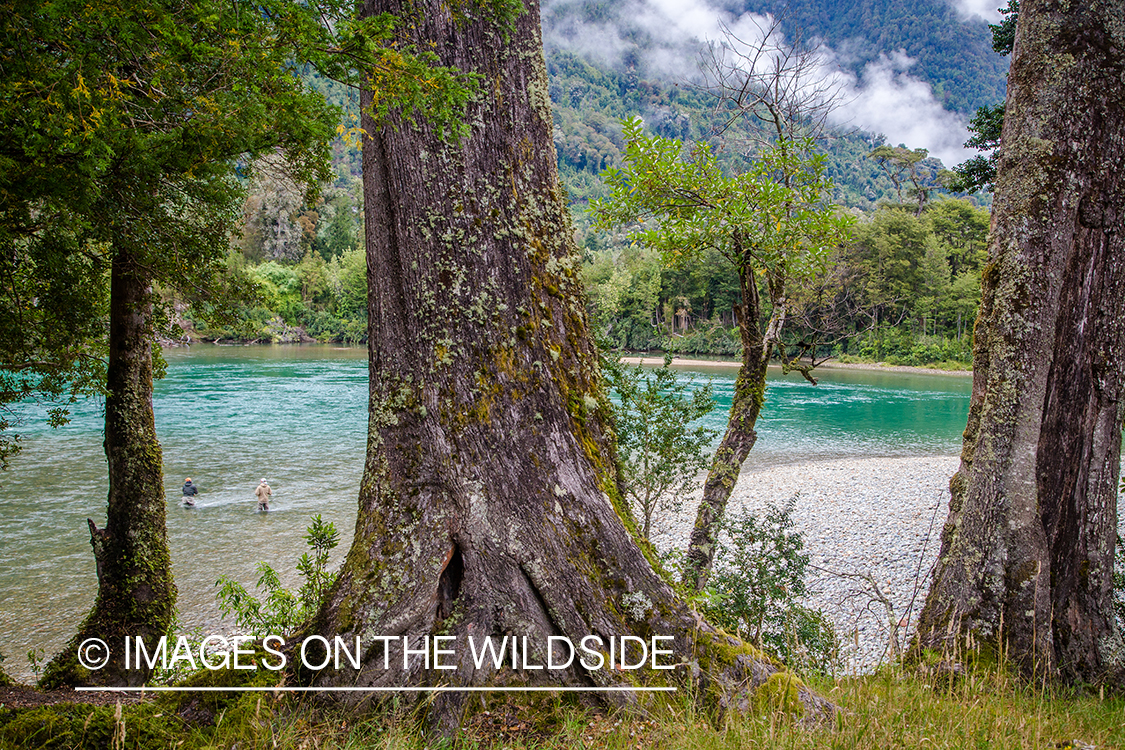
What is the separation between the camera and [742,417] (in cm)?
681

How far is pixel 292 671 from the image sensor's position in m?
2.61

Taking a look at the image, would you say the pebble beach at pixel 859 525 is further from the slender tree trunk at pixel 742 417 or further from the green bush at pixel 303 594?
the green bush at pixel 303 594

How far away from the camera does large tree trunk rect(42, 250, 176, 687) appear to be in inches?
210

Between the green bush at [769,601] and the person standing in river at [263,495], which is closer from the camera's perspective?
the green bush at [769,601]

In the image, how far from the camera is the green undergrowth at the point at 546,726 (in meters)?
2.15

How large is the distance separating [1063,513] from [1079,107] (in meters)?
2.45

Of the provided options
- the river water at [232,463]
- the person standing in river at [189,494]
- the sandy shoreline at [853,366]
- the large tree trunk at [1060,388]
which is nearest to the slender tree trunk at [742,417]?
the large tree trunk at [1060,388]

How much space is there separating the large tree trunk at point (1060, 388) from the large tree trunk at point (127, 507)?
6.32 meters

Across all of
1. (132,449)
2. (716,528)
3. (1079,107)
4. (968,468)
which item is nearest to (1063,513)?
(968,468)

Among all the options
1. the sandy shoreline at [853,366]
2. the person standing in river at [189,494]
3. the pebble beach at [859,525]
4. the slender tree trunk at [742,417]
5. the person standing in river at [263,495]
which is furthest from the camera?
the sandy shoreline at [853,366]

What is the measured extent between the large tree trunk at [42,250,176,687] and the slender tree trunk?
530cm

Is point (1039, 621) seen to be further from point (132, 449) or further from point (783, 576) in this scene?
point (132, 449)

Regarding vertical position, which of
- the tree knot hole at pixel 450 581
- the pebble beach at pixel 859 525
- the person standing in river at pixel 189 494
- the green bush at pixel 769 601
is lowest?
the pebble beach at pixel 859 525

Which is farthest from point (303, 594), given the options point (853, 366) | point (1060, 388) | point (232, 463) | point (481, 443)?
point (853, 366)
